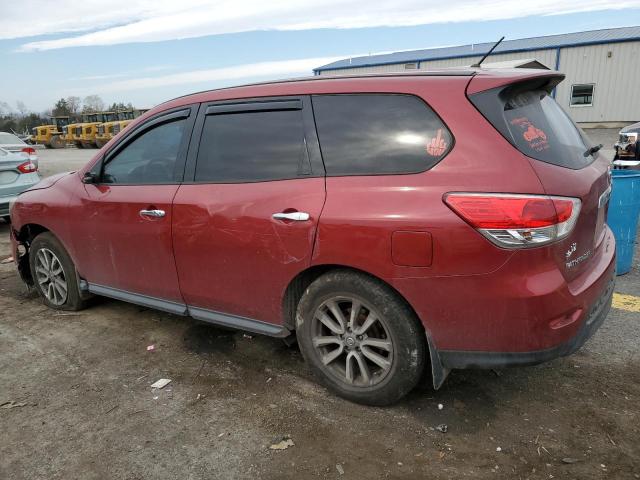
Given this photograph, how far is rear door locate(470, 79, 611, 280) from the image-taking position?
2.46 m

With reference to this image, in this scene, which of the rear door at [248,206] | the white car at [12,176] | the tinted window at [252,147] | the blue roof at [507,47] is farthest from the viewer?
the blue roof at [507,47]

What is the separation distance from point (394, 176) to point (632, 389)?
1950 millimetres

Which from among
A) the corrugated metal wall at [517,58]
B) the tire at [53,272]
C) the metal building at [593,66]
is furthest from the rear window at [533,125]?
the corrugated metal wall at [517,58]

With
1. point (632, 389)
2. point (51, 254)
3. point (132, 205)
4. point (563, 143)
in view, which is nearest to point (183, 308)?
point (132, 205)

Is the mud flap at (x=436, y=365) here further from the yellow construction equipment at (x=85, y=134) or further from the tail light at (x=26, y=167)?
the yellow construction equipment at (x=85, y=134)

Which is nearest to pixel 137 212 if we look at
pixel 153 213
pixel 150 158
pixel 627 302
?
pixel 153 213

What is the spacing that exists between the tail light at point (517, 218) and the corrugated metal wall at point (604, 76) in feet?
75.8

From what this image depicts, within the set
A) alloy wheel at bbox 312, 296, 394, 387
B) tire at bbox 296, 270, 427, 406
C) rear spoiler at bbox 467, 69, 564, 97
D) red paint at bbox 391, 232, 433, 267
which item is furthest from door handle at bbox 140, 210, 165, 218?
rear spoiler at bbox 467, 69, 564, 97

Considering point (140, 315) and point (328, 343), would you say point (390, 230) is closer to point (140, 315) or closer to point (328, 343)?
point (328, 343)

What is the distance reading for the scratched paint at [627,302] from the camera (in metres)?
4.22

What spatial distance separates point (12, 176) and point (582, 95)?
26932 mm

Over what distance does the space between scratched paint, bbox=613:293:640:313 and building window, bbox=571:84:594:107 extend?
2565 centimetres

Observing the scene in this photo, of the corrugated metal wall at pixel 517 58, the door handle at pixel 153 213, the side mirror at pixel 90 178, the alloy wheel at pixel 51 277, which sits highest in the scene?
the corrugated metal wall at pixel 517 58

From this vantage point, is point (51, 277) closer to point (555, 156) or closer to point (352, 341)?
point (352, 341)
